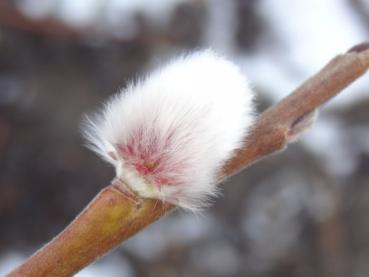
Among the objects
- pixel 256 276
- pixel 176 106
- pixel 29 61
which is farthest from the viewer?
pixel 29 61

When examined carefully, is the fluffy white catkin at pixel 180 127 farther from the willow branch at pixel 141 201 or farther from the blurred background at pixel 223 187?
the blurred background at pixel 223 187

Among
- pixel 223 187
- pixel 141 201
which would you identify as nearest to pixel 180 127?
pixel 141 201

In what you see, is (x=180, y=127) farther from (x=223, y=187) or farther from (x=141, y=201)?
(x=223, y=187)

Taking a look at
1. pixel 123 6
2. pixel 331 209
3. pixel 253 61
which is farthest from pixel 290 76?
pixel 123 6

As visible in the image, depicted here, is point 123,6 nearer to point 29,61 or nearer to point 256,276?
point 29,61

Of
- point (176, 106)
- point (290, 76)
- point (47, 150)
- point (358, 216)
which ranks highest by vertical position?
point (176, 106)

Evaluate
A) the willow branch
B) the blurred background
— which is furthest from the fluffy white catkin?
the blurred background

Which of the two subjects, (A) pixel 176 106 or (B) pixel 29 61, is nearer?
(A) pixel 176 106
